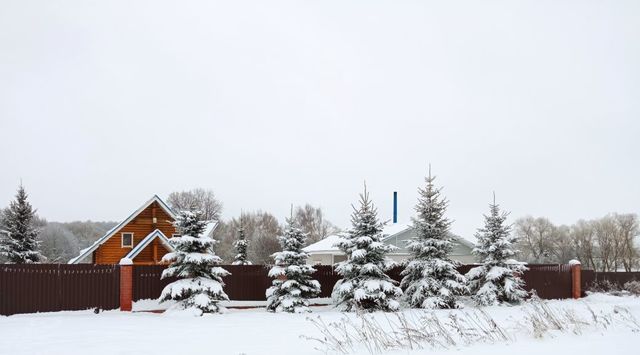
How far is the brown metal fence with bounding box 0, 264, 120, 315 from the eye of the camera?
14.4 m

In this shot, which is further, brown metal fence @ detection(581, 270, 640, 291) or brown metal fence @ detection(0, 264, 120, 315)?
brown metal fence @ detection(581, 270, 640, 291)

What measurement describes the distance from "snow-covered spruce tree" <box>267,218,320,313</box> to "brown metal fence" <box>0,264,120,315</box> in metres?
4.74

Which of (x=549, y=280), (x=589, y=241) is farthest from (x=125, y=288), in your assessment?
(x=589, y=241)

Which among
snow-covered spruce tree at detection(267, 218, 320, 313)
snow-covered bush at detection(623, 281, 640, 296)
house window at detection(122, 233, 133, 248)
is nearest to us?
snow-covered spruce tree at detection(267, 218, 320, 313)

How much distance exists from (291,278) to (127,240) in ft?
48.0

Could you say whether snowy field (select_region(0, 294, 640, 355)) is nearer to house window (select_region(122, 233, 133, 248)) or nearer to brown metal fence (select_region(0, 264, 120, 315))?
brown metal fence (select_region(0, 264, 120, 315))

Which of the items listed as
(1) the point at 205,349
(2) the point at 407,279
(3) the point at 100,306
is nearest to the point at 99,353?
(1) the point at 205,349

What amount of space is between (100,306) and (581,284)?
20.6m

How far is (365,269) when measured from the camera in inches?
660

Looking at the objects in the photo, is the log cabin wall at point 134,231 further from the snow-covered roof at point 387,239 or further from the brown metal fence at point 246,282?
the brown metal fence at point 246,282

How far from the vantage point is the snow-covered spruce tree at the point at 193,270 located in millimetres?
15578

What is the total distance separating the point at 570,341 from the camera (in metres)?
7.31

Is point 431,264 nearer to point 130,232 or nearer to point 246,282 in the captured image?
point 246,282

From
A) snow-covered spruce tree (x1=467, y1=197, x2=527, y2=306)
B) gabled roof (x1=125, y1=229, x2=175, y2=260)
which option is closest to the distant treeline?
gabled roof (x1=125, y1=229, x2=175, y2=260)
